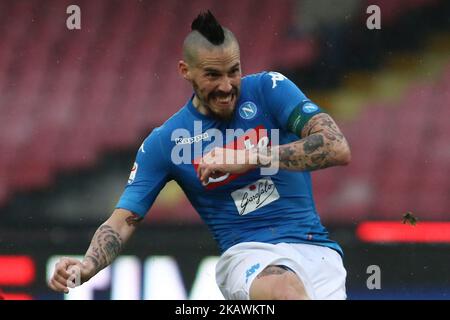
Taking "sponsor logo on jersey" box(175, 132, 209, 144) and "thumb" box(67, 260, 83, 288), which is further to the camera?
"sponsor logo on jersey" box(175, 132, 209, 144)

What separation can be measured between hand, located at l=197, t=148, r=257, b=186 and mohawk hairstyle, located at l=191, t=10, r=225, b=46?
2.09 ft

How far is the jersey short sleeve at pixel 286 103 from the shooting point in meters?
4.48

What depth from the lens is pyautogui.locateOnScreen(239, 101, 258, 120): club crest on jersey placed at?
15.4 ft

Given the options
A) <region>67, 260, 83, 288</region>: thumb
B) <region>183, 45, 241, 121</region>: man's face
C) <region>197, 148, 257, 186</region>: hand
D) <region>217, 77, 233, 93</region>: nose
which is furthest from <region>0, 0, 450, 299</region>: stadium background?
<region>197, 148, 257, 186</region>: hand

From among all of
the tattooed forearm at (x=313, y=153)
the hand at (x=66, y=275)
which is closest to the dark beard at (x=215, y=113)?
the tattooed forearm at (x=313, y=153)

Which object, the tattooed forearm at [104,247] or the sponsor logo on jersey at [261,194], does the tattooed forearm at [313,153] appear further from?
the tattooed forearm at [104,247]

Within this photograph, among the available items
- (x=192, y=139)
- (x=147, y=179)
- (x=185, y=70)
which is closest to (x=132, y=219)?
(x=147, y=179)

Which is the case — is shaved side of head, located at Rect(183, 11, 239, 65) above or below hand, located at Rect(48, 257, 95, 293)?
above

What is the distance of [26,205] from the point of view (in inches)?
311

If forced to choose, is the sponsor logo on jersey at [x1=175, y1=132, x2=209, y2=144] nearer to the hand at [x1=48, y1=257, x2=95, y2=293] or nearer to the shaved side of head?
the shaved side of head

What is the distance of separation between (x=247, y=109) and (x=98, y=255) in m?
0.89

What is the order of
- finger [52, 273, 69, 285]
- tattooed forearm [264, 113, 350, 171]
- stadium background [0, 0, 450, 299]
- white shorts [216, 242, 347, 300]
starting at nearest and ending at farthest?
finger [52, 273, 69, 285], tattooed forearm [264, 113, 350, 171], white shorts [216, 242, 347, 300], stadium background [0, 0, 450, 299]

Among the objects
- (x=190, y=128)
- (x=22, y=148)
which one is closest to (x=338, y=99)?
(x=22, y=148)

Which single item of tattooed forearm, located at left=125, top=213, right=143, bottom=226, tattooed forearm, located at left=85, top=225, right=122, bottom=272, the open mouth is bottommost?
tattooed forearm, located at left=85, top=225, right=122, bottom=272
